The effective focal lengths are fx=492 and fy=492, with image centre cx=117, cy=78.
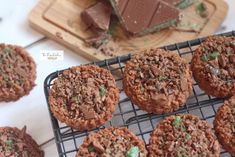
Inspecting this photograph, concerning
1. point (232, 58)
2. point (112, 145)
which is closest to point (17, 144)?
point (112, 145)

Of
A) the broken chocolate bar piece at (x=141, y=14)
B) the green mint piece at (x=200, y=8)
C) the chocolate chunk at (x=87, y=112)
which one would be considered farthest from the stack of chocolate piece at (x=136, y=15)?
the chocolate chunk at (x=87, y=112)

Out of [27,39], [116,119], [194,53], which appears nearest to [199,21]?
[194,53]

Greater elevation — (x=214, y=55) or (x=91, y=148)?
(x=214, y=55)

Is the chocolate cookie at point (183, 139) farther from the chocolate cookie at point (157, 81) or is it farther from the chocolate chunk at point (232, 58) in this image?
the chocolate chunk at point (232, 58)

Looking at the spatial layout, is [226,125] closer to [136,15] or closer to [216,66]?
[216,66]

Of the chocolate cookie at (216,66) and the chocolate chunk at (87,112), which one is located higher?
the chocolate cookie at (216,66)

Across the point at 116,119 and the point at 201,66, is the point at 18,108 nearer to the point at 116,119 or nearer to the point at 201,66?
the point at 116,119
